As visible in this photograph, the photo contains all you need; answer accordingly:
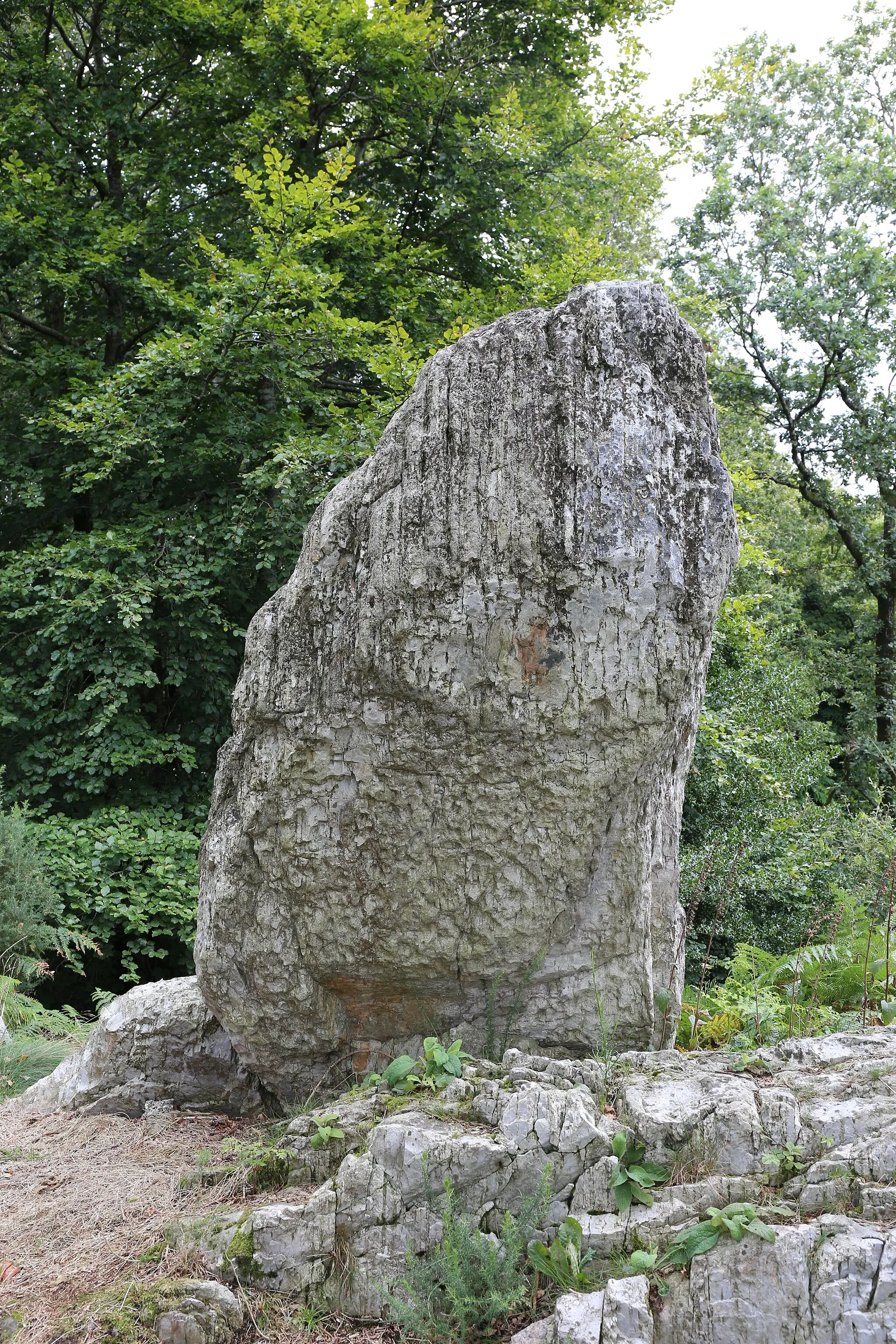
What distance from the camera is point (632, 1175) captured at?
10.6 feet

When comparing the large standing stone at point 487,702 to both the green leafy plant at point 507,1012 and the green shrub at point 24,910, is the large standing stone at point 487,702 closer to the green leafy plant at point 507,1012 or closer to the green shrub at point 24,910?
the green leafy plant at point 507,1012

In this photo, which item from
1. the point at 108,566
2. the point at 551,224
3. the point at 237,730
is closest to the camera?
the point at 237,730

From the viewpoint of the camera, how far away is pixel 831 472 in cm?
1602

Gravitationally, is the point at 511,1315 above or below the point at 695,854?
below

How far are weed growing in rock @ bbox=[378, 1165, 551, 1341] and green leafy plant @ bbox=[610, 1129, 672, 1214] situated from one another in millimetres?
225

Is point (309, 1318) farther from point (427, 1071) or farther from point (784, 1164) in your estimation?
point (784, 1164)

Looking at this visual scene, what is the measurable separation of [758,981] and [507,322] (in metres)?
3.77

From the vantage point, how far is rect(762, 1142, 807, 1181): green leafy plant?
125 inches

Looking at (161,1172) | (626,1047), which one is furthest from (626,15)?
(161,1172)

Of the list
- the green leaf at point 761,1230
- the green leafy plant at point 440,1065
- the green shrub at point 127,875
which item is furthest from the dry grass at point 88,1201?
the green shrub at point 127,875

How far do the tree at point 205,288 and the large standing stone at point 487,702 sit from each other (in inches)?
152

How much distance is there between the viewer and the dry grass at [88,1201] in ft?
11.2

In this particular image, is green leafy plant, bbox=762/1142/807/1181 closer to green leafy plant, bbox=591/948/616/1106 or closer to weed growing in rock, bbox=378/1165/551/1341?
weed growing in rock, bbox=378/1165/551/1341

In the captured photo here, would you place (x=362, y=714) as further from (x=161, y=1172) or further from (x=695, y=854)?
(x=695, y=854)
